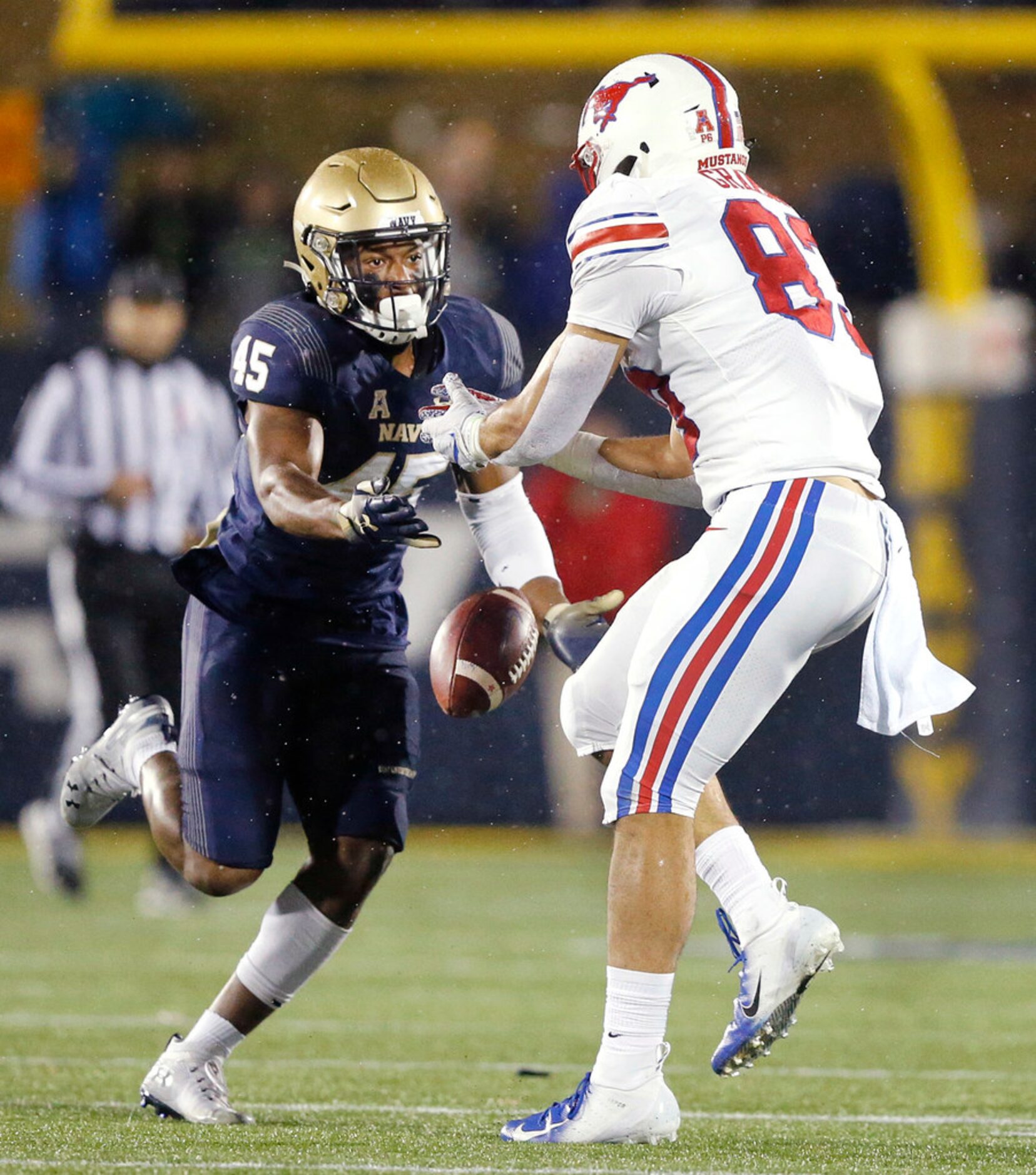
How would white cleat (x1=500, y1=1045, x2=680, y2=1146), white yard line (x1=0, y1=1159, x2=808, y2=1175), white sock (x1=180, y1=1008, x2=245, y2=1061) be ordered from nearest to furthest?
white yard line (x1=0, y1=1159, x2=808, y2=1175) → white cleat (x1=500, y1=1045, x2=680, y2=1146) → white sock (x1=180, y1=1008, x2=245, y2=1061)

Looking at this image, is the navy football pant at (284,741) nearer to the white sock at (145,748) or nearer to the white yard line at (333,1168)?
the white sock at (145,748)

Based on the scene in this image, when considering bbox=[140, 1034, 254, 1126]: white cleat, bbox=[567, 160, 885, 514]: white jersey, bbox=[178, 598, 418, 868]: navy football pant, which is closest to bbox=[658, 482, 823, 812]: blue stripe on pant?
bbox=[567, 160, 885, 514]: white jersey

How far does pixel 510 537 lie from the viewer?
386 centimetres

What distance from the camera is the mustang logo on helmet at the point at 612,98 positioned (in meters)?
3.44

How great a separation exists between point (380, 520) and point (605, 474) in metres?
0.61

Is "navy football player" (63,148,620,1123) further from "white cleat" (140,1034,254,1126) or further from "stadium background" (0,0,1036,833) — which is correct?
"stadium background" (0,0,1036,833)

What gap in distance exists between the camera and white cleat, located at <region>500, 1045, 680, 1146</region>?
321cm

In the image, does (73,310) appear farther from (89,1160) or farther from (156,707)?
(89,1160)

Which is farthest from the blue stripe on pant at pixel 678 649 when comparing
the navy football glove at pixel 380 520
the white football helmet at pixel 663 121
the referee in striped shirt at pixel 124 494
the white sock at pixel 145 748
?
the referee in striped shirt at pixel 124 494

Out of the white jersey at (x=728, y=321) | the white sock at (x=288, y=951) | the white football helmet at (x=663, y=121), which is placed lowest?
the white sock at (x=288, y=951)

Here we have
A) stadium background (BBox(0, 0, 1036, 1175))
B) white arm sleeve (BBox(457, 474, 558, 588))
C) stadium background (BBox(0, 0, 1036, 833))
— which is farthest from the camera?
stadium background (BBox(0, 0, 1036, 833))

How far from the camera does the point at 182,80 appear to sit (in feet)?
29.1

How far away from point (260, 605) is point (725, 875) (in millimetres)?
927

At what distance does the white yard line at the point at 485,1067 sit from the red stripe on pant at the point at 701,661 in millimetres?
1102
